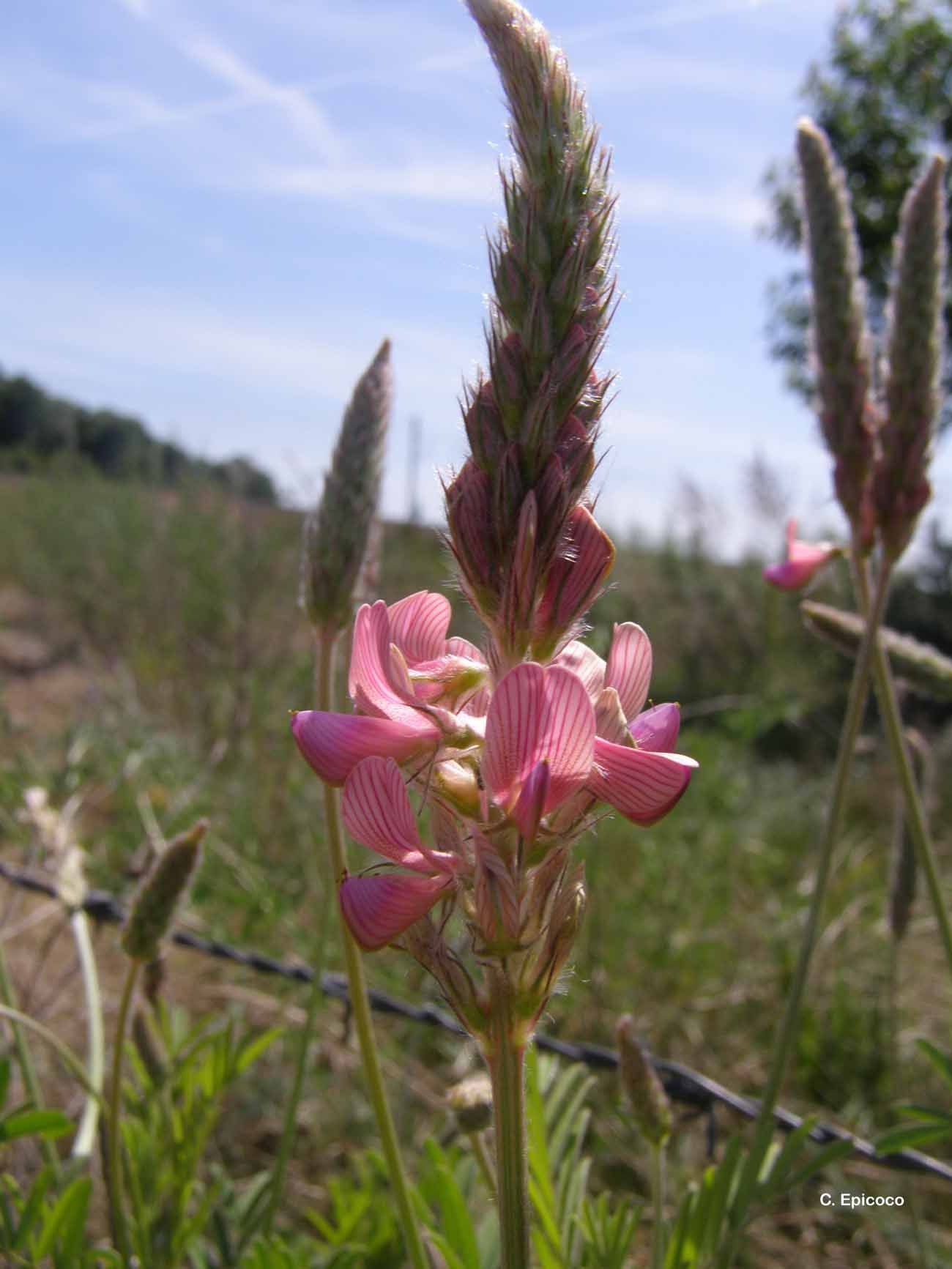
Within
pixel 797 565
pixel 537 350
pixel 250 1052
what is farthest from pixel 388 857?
pixel 797 565

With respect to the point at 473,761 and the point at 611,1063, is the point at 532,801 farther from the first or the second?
the point at 611,1063

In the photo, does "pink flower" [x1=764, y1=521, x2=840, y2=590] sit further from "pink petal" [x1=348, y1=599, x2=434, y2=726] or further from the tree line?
the tree line

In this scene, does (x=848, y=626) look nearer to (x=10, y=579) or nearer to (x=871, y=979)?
(x=871, y=979)

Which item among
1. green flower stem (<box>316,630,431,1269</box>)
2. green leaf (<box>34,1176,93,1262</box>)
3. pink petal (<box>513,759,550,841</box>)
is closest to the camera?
pink petal (<box>513,759,550,841</box>)

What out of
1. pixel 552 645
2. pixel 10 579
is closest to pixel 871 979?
pixel 552 645

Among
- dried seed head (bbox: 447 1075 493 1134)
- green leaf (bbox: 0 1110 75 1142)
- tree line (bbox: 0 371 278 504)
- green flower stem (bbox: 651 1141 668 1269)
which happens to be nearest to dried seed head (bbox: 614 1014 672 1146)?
green flower stem (bbox: 651 1141 668 1269)

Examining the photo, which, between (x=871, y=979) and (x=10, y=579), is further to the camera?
(x=10, y=579)
